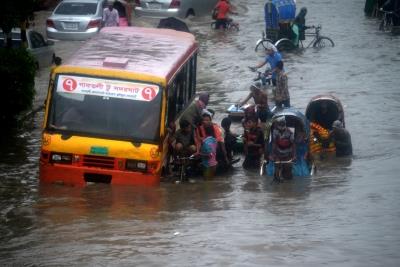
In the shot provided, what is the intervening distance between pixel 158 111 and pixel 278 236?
13.3 feet

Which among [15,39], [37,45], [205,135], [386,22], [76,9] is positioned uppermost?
[205,135]

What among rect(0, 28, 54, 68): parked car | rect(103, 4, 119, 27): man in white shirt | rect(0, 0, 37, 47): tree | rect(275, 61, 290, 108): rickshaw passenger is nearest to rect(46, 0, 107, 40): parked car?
rect(103, 4, 119, 27): man in white shirt

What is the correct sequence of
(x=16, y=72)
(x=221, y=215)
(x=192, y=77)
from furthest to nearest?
(x=16, y=72), (x=192, y=77), (x=221, y=215)

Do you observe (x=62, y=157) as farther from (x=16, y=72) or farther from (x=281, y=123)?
(x=16, y=72)

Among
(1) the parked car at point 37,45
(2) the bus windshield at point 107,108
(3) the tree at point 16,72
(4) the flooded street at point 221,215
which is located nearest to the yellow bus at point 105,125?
(2) the bus windshield at point 107,108

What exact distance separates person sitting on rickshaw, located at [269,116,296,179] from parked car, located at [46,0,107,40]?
1844 centimetres

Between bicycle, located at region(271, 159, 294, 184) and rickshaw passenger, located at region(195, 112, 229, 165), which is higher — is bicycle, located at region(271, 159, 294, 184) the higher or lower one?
the lower one

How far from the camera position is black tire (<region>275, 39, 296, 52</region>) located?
3504 centimetres

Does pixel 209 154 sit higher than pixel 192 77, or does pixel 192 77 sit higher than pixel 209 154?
pixel 192 77

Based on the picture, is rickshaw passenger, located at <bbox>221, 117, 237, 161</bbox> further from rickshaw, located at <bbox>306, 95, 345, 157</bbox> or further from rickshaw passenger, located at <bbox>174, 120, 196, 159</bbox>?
rickshaw, located at <bbox>306, 95, 345, 157</bbox>

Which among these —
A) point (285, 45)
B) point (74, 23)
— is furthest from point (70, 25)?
point (285, 45)

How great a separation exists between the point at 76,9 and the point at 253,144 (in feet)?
61.5

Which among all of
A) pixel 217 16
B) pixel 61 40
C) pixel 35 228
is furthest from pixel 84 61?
pixel 217 16

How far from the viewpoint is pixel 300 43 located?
36844 millimetres
